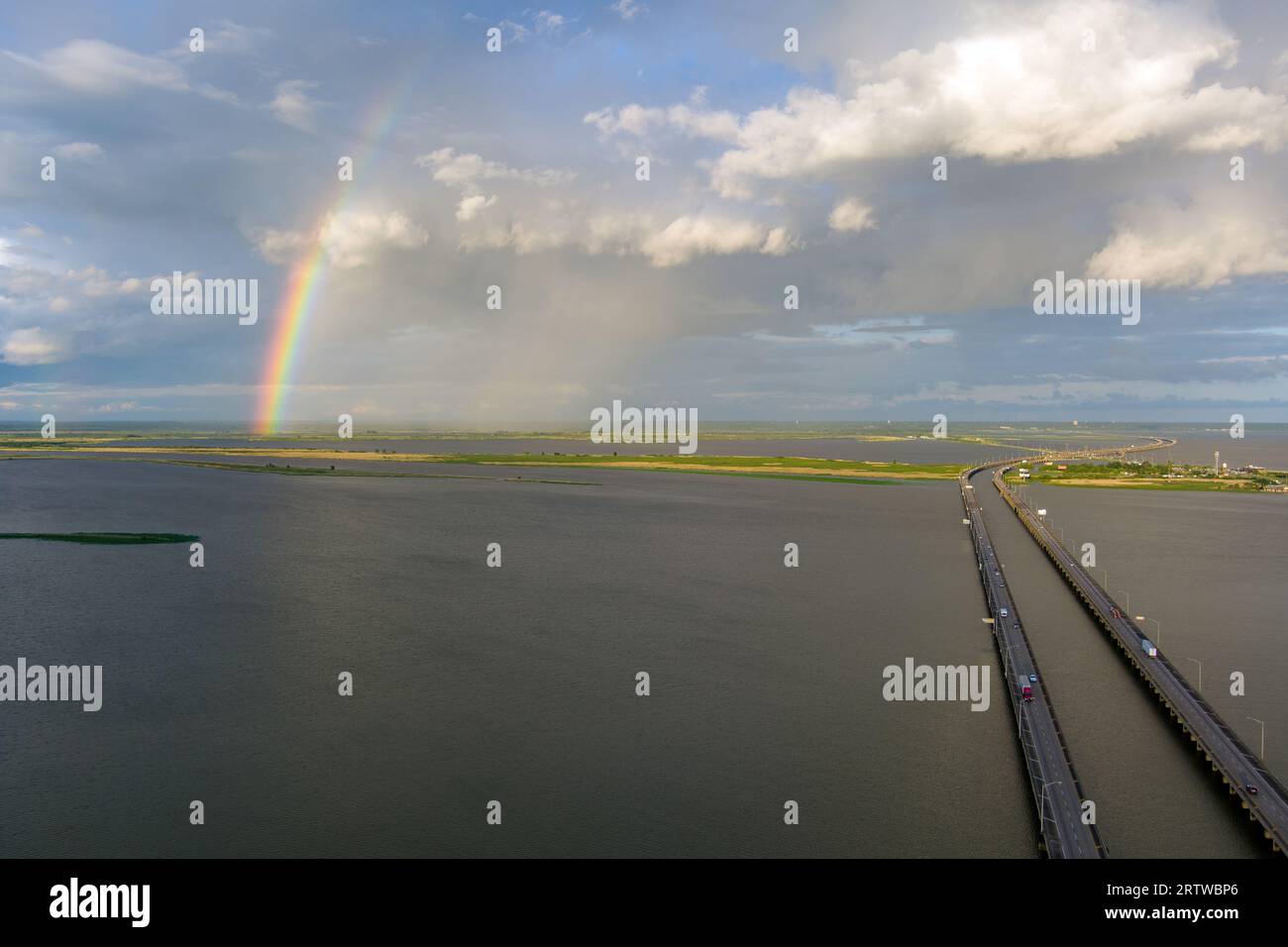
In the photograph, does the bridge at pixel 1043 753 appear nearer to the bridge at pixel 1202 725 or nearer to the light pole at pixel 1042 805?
the light pole at pixel 1042 805

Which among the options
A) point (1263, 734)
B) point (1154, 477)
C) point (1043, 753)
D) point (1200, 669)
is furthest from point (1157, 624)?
point (1154, 477)

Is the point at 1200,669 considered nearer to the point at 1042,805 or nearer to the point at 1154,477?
the point at 1042,805

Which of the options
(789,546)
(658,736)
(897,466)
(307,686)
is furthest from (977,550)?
(897,466)

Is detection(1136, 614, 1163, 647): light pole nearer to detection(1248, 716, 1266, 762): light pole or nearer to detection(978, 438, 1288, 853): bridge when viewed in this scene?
detection(978, 438, 1288, 853): bridge

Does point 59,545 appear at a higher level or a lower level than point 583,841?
higher

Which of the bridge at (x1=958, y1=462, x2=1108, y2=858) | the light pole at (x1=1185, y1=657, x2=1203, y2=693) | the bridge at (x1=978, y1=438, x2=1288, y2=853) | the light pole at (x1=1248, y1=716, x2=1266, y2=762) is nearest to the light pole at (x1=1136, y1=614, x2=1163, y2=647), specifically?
the bridge at (x1=978, y1=438, x2=1288, y2=853)
